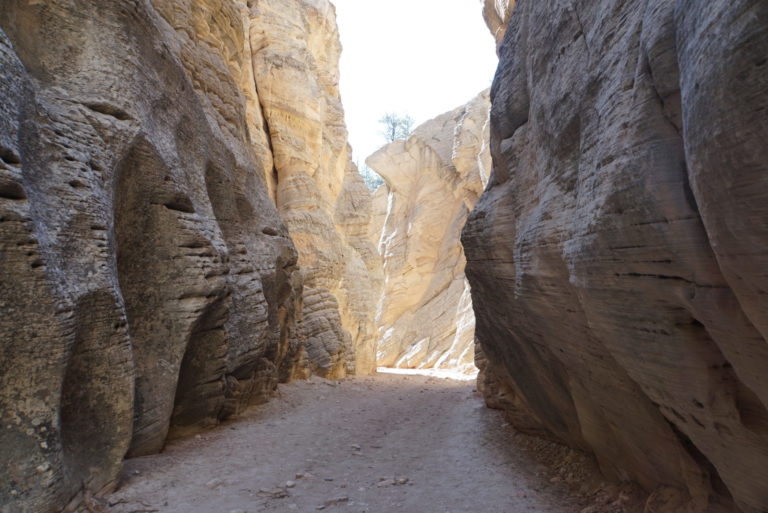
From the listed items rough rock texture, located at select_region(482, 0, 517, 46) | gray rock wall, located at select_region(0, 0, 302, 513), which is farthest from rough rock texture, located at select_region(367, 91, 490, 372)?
gray rock wall, located at select_region(0, 0, 302, 513)

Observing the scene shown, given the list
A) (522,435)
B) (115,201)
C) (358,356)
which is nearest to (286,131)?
(358,356)

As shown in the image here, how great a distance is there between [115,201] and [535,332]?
5269 mm

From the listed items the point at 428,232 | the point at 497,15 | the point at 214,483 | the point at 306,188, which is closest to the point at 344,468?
the point at 214,483

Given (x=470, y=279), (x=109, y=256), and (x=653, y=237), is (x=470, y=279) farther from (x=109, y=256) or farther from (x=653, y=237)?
(x=109, y=256)

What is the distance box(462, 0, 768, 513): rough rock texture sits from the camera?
78.2 inches

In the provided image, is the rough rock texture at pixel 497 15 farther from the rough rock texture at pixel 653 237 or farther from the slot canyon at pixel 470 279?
the rough rock texture at pixel 653 237

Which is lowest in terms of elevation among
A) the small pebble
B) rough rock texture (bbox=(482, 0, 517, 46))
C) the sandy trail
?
the sandy trail

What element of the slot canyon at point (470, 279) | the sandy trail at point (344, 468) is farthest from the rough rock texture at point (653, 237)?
the sandy trail at point (344, 468)

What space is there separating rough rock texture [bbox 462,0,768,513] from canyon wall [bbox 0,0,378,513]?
435 cm

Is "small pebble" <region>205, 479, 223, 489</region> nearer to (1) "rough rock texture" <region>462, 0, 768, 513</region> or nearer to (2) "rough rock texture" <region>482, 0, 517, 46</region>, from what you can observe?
(1) "rough rock texture" <region>462, 0, 768, 513</region>

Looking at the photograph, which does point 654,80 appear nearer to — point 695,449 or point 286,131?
point 695,449

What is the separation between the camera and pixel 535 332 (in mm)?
5227

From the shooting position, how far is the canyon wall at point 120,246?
3.55 metres

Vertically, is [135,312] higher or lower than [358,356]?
higher
